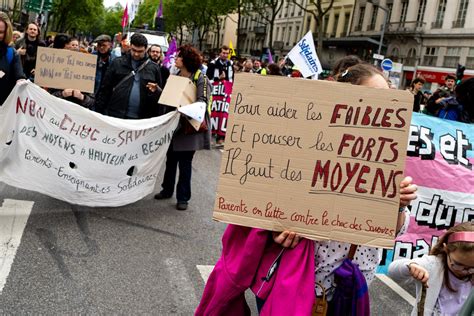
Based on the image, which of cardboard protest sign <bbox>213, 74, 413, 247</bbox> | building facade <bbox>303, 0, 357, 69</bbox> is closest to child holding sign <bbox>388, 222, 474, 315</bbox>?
cardboard protest sign <bbox>213, 74, 413, 247</bbox>

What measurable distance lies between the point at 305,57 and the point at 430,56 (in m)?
35.1

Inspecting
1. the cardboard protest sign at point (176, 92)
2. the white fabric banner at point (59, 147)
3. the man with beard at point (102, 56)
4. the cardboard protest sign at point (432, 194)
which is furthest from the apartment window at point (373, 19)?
the cardboard protest sign at point (432, 194)

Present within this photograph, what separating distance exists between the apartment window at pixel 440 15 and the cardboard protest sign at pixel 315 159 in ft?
135

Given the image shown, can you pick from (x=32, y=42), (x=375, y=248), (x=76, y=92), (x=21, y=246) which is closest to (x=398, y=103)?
(x=375, y=248)

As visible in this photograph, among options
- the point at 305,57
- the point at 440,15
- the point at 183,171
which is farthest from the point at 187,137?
the point at 440,15

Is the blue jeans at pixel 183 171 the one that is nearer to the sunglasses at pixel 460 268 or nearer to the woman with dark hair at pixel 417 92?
the sunglasses at pixel 460 268

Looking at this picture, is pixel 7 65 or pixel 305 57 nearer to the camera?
pixel 7 65

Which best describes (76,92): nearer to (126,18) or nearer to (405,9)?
(126,18)

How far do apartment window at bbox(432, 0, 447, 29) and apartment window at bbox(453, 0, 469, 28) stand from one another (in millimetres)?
1665

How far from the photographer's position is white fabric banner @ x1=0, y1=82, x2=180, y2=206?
4.97m

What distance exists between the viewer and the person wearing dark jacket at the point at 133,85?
5.96m

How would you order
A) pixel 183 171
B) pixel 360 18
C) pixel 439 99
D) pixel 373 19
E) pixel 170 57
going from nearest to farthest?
1. pixel 183 171
2. pixel 439 99
3. pixel 170 57
4. pixel 373 19
5. pixel 360 18

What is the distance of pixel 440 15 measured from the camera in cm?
3959

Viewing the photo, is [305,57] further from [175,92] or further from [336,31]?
[336,31]
